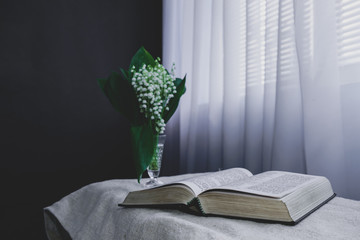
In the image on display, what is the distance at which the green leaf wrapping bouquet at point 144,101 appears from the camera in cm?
73

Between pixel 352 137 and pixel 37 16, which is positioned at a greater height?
pixel 37 16

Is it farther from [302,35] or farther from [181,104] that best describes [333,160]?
[181,104]

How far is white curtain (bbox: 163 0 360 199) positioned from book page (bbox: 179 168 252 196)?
411mm

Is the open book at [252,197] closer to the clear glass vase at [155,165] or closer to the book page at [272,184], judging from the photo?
the book page at [272,184]

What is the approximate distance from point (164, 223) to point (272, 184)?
0.70 feet

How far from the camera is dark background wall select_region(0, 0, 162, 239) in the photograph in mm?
1557

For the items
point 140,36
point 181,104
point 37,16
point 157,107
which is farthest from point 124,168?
point 157,107

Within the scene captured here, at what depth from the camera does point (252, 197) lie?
0.43 metres

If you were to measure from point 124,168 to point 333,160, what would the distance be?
4.55 ft

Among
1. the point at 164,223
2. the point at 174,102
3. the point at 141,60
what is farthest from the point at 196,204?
the point at 141,60

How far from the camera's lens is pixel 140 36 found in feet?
6.61

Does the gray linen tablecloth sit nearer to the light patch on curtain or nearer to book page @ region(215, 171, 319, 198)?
book page @ region(215, 171, 319, 198)

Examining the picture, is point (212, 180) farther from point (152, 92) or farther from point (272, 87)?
point (272, 87)

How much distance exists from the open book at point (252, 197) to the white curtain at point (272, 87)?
0.39m
